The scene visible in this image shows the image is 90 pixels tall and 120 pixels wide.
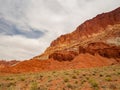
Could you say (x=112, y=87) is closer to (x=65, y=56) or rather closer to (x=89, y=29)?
(x=65, y=56)

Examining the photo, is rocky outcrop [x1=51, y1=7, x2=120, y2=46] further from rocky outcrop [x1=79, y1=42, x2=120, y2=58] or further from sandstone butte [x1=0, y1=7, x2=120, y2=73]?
rocky outcrop [x1=79, y1=42, x2=120, y2=58]

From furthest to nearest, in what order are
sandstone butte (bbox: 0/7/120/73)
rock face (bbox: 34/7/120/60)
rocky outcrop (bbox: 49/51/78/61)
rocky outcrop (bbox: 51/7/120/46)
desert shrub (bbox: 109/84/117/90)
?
rocky outcrop (bbox: 51/7/120/46), rock face (bbox: 34/7/120/60), rocky outcrop (bbox: 49/51/78/61), sandstone butte (bbox: 0/7/120/73), desert shrub (bbox: 109/84/117/90)

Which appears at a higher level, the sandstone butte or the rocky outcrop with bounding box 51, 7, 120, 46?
the rocky outcrop with bounding box 51, 7, 120, 46

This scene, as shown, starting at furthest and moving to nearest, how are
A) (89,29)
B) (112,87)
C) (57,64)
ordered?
1. (89,29)
2. (57,64)
3. (112,87)

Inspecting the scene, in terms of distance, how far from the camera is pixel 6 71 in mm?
45938

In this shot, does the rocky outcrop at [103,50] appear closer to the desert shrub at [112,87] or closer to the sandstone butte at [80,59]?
the sandstone butte at [80,59]

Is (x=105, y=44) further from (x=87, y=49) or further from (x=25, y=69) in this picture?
(x=25, y=69)

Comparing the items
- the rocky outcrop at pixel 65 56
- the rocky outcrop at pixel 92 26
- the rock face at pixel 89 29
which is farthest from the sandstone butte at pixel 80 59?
the rocky outcrop at pixel 92 26

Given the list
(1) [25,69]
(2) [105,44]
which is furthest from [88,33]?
(1) [25,69]

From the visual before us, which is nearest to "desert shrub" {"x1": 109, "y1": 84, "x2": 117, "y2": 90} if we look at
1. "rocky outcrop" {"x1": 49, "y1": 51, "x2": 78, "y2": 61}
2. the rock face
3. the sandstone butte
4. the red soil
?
the sandstone butte

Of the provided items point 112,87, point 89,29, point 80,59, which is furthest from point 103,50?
point 112,87

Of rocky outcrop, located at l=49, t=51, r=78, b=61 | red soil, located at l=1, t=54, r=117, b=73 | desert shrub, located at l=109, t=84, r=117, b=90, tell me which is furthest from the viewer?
rocky outcrop, located at l=49, t=51, r=78, b=61

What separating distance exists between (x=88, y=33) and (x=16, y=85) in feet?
238

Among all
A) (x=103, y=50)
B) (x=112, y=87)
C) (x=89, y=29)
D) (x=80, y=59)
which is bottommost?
(x=112, y=87)
